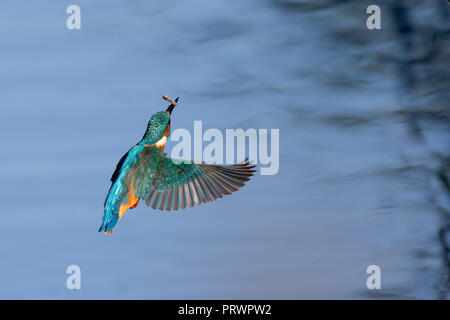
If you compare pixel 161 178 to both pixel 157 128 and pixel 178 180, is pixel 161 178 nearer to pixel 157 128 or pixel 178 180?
pixel 178 180

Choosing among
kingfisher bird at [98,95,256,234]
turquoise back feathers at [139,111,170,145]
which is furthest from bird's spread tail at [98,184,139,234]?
turquoise back feathers at [139,111,170,145]

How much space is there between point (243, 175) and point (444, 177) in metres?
0.88

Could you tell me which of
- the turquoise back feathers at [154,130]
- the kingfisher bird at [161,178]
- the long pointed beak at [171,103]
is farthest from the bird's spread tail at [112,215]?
the long pointed beak at [171,103]

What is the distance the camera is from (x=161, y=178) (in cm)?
326

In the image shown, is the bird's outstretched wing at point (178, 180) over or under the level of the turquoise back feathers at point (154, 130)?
under

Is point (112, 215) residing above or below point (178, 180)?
below

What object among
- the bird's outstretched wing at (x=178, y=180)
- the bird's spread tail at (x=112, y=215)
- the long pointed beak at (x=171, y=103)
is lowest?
the bird's spread tail at (x=112, y=215)

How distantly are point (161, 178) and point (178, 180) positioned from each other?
0.07 metres

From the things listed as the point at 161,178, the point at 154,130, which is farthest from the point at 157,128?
the point at 161,178

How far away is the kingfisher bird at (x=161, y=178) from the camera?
319 cm

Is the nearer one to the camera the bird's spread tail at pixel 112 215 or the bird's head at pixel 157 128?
the bird's spread tail at pixel 112 215

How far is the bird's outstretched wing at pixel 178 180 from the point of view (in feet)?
10.5

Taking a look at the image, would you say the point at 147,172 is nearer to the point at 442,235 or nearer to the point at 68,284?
the point at 68,284

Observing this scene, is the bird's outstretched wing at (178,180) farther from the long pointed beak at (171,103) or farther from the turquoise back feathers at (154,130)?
the long pointed beak at (171,103)
